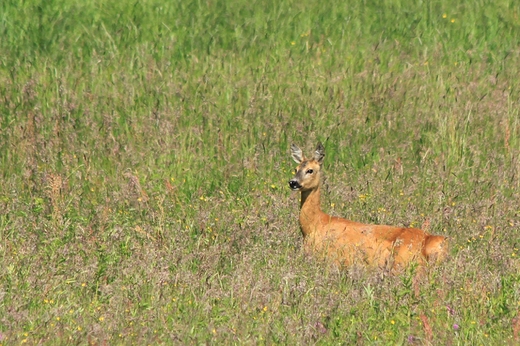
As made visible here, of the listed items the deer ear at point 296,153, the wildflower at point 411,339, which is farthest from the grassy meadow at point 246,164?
the deer ear at point 296,153

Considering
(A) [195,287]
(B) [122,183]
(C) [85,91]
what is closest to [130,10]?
(C) [85,91]

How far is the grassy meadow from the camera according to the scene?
19.4 ft

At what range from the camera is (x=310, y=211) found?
8.61 metres

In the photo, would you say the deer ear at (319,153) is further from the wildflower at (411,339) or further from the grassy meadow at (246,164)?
the wildflower at (411,339)

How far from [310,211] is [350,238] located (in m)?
0.75

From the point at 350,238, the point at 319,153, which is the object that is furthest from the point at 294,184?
the point at 350,238

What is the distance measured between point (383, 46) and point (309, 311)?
23.0 feet

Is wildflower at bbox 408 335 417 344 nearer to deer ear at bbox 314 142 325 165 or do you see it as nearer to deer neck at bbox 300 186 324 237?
deer neck at bbox 300 186 324 237

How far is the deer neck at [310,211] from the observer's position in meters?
8.45

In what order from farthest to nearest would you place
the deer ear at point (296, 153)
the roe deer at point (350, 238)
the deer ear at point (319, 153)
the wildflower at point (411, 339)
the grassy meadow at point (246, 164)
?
the deer ear at point (296, 153), the deer ear at point (319, 153), the roe deer at point (350, 238), the grassy meadow at point (246, 164), the wildflower at point (411, 339)

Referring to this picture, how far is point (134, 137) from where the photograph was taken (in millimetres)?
9953

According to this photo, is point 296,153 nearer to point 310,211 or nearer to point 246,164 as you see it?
point 246,164

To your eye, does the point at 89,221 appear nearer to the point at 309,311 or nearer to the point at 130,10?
the point at 309,311

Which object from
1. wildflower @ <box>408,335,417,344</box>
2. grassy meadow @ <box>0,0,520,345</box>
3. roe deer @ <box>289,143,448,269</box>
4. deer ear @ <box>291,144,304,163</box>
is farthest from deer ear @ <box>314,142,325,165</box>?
wildflower @ <box>408,335,417,344</box>
